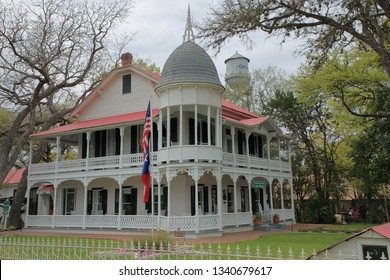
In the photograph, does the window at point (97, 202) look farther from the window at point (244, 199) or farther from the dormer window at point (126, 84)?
the window at point (244, 199)

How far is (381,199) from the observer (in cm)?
3431

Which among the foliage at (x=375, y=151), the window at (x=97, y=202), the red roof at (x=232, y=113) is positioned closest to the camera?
the foliage at (x=375, y=151)

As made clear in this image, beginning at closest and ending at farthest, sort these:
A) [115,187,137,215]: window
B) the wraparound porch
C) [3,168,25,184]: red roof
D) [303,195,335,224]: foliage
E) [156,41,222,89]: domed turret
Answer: the wraparound porch → [156,41,222,89]: domed turret → [115,187,137,215]: window → [303,195,335,224]: foliage → [3,168,25,184]: red roof

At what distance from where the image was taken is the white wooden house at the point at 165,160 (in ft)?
67.6

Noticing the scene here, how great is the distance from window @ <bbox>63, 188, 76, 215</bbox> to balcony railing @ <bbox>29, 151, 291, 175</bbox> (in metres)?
2.18

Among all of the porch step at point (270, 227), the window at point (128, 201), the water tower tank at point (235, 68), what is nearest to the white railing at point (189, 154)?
the window at point (128, 201)

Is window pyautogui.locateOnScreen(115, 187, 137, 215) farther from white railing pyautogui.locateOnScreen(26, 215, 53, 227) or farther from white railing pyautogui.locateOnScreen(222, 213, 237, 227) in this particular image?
white railing pyautogui.locateOnScreen(222, 213, 237, 227)

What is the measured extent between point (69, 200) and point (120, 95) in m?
8.43

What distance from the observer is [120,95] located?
26.7 meters

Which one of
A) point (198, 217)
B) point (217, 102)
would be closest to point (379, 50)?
point (217, 102)

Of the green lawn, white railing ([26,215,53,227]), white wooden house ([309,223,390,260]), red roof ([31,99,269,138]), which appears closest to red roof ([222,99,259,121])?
red roof ([31,99,269,138])

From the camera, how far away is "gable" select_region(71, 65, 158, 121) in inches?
1002

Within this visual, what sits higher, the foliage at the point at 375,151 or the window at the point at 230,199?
the foliage at the point at 375,151

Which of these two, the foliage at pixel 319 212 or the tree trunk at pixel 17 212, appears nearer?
the tree trunk at pixel 17 212
